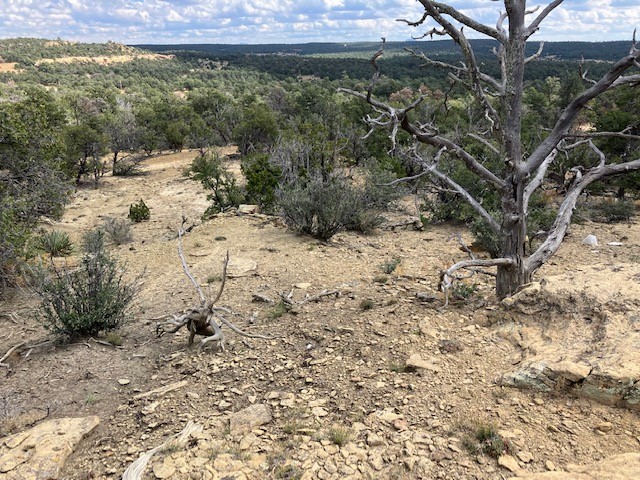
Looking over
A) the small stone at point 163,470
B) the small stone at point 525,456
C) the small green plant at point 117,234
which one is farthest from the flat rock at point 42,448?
the small green plant at point 117,234

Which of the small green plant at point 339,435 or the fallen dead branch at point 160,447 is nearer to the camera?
the fallen dead branch at point 160,447

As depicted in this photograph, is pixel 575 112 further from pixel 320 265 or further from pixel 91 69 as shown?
pixel 91 69

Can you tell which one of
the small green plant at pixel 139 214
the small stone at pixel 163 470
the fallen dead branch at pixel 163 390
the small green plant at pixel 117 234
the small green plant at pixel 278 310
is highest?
the small stone at pixel 163 470

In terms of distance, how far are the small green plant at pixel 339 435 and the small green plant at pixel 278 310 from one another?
7.56 feet

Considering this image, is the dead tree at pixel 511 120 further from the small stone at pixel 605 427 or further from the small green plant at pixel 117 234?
the small green plant at pixel 117 234

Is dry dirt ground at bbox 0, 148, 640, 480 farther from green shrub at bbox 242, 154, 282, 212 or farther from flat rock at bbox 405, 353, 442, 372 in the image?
green shrub at bbox 242, 154, 282, 212

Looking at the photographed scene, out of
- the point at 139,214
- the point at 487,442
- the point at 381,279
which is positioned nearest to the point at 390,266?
the point at 381,279

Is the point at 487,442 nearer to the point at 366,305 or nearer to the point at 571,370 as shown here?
the point at 571,370

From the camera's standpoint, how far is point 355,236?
9.16m

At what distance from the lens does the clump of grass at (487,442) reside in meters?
2.71

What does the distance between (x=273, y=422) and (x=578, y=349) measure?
2.37 m

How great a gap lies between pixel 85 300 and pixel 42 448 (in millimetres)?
2134

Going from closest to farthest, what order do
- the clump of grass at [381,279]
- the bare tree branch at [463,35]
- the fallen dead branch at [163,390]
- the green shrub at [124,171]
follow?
the bare tree branch at [463,35] → the fallen dead branch at [163,390] → the clump of grass at [381,279] → the green shrub at [124,171]

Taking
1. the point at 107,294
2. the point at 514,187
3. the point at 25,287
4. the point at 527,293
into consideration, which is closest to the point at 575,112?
the point at 514,187
